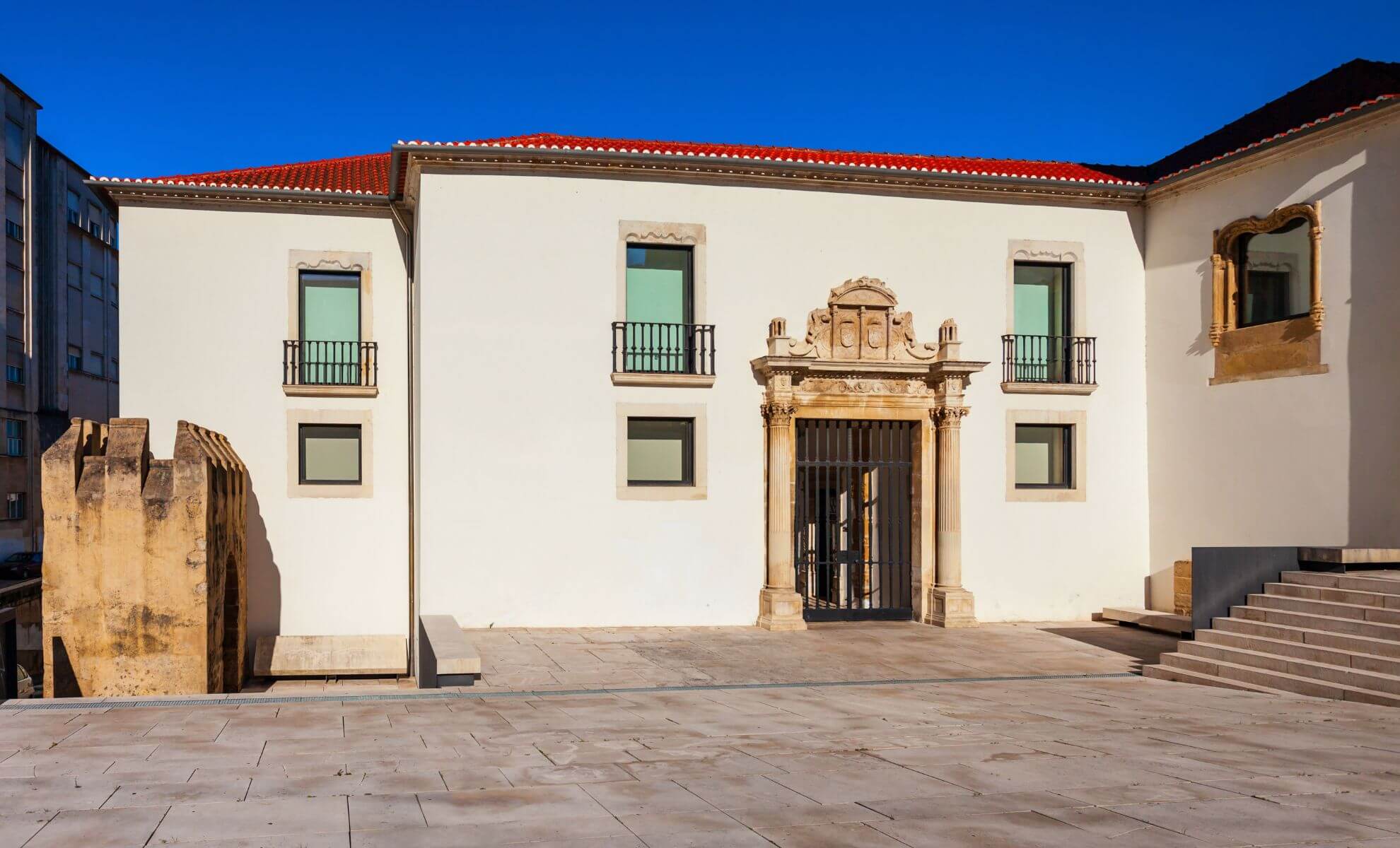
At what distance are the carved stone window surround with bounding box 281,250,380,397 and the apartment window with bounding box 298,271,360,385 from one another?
12 cm

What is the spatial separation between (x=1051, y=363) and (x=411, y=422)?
33.0ft

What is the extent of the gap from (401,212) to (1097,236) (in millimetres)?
11023

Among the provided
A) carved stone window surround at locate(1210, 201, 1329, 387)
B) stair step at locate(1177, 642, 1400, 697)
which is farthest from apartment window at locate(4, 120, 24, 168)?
stair step at locate(1177, 642, 1400, 697)

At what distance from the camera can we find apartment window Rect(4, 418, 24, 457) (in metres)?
40.1

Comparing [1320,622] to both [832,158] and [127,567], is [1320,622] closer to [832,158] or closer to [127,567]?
[832,158]

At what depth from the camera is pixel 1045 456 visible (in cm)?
1828

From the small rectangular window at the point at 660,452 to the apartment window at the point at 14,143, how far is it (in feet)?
113

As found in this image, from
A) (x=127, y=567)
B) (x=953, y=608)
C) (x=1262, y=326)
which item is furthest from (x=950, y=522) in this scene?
(x=127, y=567)

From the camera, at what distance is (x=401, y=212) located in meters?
19.1

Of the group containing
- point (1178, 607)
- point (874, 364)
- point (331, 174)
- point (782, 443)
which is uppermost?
point (331, 174)

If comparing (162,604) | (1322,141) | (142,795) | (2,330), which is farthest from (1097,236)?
(2,330)

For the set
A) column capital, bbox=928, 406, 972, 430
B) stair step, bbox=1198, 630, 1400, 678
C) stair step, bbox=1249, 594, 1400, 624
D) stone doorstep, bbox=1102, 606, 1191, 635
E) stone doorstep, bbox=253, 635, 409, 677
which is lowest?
stone doorstep, bbox=253, 635, 409, 677

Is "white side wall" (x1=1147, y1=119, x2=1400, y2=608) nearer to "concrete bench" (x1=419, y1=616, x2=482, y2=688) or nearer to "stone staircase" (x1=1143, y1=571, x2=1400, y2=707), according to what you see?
"stone staircase" (x1=1143, y1=571, x2=1400, y2=707)

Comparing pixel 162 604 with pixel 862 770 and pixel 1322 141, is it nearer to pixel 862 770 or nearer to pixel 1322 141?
pixel 862 770
